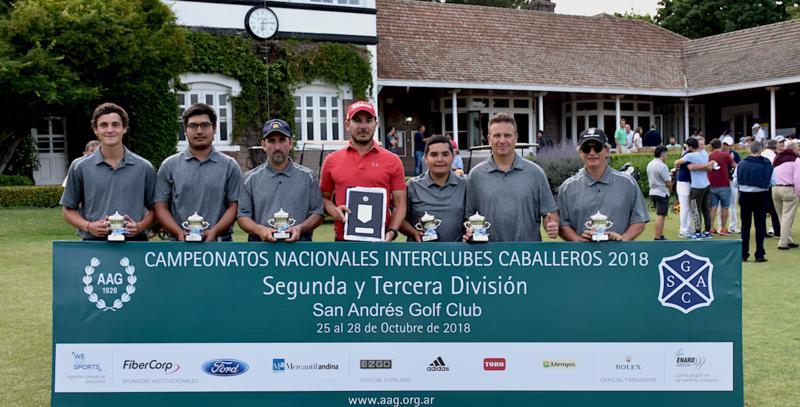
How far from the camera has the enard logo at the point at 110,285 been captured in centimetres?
495

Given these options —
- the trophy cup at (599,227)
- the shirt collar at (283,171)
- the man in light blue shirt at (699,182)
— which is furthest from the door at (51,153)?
the trophy cup at (599,227)

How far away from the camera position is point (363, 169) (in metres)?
5.73

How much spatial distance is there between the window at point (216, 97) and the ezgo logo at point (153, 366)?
61.1 ft

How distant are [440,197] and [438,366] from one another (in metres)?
1.22

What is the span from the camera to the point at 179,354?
493 centimetres

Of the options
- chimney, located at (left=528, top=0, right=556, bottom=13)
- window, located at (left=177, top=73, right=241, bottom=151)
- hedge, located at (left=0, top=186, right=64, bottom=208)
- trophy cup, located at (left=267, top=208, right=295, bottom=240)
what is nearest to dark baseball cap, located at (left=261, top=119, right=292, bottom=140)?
trophy cup, located at (left=267, top=208, right=295, bottom=240)

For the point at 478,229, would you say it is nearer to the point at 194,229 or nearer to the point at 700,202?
the point at 194,229

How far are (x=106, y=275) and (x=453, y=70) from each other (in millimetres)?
23944

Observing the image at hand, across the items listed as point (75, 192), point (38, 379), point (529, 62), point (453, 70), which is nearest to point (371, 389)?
point (75, 192)

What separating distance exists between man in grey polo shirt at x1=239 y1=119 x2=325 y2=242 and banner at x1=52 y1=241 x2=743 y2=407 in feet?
1.67

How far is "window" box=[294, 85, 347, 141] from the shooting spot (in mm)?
24547

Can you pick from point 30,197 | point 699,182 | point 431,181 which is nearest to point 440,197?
point 431,181

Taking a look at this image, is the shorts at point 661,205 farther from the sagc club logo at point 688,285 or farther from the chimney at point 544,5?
the chimney at point 544,5

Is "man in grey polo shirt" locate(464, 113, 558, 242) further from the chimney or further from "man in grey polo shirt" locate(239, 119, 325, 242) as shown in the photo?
the chimney
